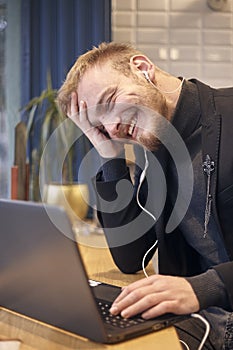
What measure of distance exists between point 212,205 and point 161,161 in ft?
0.67

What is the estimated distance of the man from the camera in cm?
126

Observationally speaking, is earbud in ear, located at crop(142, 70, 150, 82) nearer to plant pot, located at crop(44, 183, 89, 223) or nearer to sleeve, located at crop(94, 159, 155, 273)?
sleeve, located at crop(94, 159, 155, 273)

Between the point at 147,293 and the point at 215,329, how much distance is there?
0.40 meters

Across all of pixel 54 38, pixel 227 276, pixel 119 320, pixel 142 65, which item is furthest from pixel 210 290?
→ pixel 54 38

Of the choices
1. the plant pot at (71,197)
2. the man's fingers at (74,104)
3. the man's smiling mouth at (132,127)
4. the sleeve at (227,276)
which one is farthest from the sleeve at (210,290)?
the plant pot at (71,197)

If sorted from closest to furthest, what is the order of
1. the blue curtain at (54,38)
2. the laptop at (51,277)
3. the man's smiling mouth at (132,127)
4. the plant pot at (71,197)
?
the laptop at (51,277), the man's smiling mouth at (132,127), the plant pot at (71,197), the blue curtain at (54,38)

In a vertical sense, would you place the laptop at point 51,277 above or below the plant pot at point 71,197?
above

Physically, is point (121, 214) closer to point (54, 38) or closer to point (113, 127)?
point (113, 127)

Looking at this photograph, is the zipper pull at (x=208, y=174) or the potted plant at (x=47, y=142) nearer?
the zipper pull at (x=208, y=174)

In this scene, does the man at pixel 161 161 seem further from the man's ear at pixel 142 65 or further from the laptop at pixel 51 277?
the laptop at pixel 51 277

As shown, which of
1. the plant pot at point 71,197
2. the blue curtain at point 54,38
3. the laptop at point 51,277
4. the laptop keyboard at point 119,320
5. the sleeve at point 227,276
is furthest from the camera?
the blue curtain at point 54,38

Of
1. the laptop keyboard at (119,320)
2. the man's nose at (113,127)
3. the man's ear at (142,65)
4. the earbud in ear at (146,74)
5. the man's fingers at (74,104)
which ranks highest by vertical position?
the man's ear at (142,65)

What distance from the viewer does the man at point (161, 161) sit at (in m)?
1.26

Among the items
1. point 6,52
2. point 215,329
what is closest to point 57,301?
point 215,329
